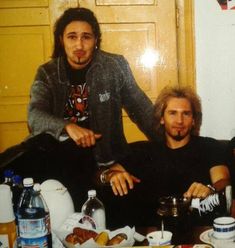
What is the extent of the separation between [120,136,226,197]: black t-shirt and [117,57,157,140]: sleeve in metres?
0.09

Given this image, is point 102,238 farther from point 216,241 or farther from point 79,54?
point 79,54

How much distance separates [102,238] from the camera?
49.4 inches

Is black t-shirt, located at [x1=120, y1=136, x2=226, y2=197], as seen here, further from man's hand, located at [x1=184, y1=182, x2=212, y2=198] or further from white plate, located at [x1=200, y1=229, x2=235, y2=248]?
white plate, located at [x1=200, y1=229, x2=235, y2=248]

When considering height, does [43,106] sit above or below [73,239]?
above

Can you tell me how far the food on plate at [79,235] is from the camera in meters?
1.25

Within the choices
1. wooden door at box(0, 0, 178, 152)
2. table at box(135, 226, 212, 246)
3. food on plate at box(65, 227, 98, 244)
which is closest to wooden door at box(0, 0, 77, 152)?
wooden door at box(0, 0, 178, 152)

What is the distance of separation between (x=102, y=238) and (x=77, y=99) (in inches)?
32.2

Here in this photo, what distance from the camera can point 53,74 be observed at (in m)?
1.90

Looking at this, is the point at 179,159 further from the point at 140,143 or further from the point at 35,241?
the point at 35,241

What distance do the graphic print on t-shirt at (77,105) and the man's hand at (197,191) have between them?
0.59m

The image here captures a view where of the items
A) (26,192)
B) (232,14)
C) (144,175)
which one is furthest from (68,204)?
(232,14)

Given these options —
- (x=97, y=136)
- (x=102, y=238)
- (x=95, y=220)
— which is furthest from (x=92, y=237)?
(x=97, y=136)

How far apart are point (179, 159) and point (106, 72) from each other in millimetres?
556

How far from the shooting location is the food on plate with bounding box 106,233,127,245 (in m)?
1.25
